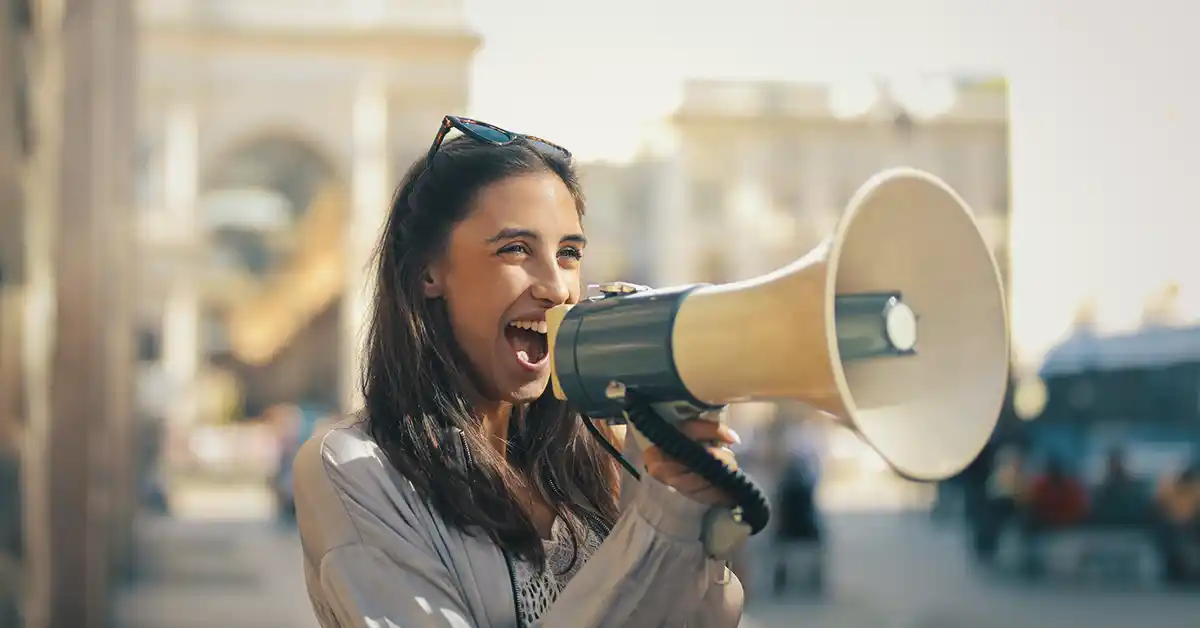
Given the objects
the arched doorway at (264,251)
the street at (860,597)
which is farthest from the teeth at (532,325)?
the arched doorway at (264,251)

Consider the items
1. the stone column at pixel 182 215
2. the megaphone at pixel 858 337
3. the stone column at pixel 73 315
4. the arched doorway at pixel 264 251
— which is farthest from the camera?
the arched doorway at pixel 264 251

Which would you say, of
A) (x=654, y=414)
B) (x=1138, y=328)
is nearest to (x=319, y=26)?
(x=1138, y=328)

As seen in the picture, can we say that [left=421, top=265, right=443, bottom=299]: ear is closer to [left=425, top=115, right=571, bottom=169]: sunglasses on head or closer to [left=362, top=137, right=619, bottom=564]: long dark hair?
[left=362, top=137, right=619, bottom=564]: long dark hair

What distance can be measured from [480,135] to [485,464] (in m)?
0.36

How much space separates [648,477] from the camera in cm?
125

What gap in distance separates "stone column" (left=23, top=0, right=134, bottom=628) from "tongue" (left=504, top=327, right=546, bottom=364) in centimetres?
394

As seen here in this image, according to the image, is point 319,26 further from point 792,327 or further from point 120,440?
point 792,327

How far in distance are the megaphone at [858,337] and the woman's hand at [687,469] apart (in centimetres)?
3

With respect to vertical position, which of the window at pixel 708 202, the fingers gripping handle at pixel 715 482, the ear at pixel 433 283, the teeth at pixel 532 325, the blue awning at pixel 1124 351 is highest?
the ear at pixel 433 283

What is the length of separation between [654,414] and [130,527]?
12.2 meters

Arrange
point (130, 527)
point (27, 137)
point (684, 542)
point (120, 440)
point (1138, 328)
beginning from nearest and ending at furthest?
point (684, 542) < point (27, 137) < point (1138, 328) < point (120, 440) < point (130, 527)

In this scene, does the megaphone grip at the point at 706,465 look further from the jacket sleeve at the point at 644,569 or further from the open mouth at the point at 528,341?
the open mouth at the point at 528,341

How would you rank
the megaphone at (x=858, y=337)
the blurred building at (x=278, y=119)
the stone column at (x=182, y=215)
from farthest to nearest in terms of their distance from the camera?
1. the stone column at (x=182, y=215)
2. the blurred building at (x=278, y=119)
3. the megaphone at (x=858, y=337)

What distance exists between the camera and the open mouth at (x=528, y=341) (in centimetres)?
146
